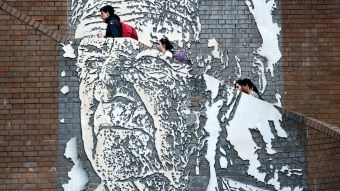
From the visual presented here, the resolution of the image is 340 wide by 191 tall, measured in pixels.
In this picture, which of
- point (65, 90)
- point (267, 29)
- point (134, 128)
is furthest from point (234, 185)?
point (267, 29)

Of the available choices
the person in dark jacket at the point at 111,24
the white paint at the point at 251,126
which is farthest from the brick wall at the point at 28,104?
the white paint at the point at 251,126

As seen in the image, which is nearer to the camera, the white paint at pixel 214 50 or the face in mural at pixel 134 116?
the face in mural at pixel 134 116

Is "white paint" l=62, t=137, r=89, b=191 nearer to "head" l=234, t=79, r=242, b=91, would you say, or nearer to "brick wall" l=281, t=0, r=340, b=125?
"head" l=234, t=79, r=242, b=91

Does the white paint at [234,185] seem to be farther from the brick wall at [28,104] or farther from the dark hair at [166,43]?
the brick wall at [28,104]

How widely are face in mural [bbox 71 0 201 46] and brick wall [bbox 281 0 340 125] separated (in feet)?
4.56

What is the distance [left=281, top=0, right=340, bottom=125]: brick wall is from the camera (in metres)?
12.6

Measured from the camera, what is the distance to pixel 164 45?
38.3ft

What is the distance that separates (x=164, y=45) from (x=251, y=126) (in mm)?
1621

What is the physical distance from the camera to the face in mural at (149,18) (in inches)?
501

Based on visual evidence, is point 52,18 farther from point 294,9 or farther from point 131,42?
point 294,9

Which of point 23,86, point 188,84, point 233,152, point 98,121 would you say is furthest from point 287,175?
point 23,86

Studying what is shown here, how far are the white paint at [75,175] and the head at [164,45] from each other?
67.2 inches

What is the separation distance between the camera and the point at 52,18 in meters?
12.7

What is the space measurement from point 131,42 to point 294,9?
9.76ft
